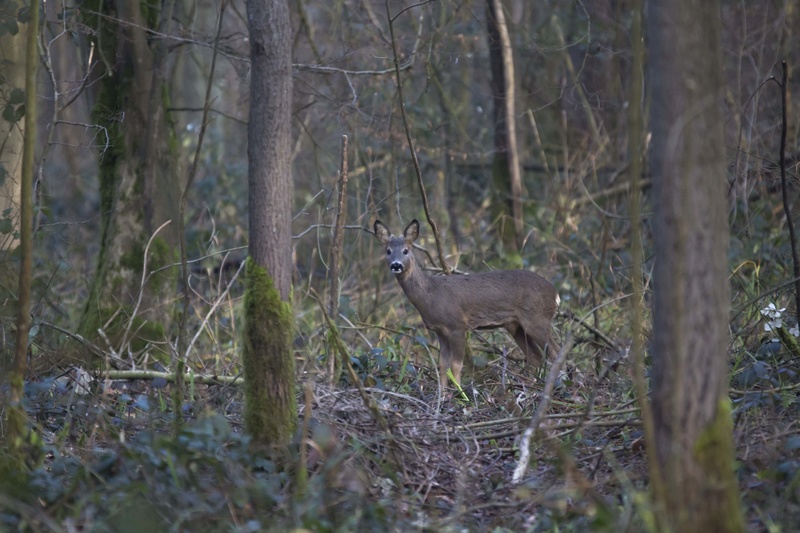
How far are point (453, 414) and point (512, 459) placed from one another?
866 millimetres

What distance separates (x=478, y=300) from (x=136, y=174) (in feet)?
11.2

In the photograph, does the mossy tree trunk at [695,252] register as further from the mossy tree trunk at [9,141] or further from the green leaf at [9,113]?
the green leaf at [9,113]

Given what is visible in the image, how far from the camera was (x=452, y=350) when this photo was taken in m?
8.08

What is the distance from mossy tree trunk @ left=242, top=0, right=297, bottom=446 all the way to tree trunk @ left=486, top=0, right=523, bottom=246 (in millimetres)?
6457

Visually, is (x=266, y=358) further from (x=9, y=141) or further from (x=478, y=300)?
(x=478, y=300)

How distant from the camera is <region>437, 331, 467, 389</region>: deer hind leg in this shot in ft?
25.3

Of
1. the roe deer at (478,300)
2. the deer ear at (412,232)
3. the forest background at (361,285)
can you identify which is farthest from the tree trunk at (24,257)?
the deer ear at (412,232)

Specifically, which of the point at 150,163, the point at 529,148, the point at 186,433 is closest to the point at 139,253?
the point at 150,163

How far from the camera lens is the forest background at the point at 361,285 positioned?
4.35 meters

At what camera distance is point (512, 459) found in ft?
17.4

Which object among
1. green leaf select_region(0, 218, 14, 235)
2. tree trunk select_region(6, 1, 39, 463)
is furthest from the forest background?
tree trunk select_region(6, 1, 39, 463)

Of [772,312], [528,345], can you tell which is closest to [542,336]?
[528,345]

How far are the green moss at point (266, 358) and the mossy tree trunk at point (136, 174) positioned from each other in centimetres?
384

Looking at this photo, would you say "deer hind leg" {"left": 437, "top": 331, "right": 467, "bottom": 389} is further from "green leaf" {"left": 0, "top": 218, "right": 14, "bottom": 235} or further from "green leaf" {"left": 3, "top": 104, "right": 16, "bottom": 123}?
"green leaf" {"left": 3, "top": 104, "right": 16, "bottom": 123}
